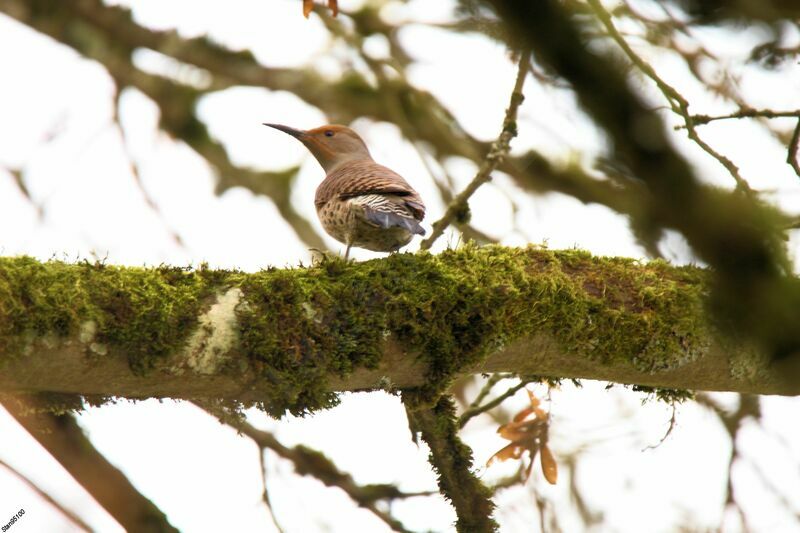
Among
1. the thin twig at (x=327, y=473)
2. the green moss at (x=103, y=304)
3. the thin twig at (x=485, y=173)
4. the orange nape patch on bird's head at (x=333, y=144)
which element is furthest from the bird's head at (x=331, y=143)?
the green moss at (x=103, y=304)

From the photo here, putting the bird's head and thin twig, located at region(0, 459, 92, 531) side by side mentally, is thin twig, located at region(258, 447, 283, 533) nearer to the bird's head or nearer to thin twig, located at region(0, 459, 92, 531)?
thin twig, located at region(0, 459, 92, 531)

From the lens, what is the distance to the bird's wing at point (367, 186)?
5246 mm

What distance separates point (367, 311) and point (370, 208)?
5.85ft

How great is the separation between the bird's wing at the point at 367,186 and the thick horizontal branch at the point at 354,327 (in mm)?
1621

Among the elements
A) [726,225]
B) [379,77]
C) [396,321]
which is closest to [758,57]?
[726,225]

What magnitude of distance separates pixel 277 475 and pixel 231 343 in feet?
→ 8.00

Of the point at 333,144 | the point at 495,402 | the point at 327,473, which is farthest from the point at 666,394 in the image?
the point at 333,144

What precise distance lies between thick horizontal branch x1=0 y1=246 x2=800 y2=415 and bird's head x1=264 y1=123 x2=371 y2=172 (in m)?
3.75

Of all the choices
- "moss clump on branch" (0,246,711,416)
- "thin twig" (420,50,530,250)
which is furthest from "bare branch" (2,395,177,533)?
"thin twig" (420,50,530,250)

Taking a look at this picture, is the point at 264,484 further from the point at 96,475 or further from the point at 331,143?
the point at 331,143

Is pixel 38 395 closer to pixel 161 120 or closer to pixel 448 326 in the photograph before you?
pixel 448 326

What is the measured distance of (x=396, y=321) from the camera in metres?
3.38

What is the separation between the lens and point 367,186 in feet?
17.6

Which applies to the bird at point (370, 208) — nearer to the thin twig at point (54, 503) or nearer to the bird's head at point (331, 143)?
the bird's head at point (331, 143)
